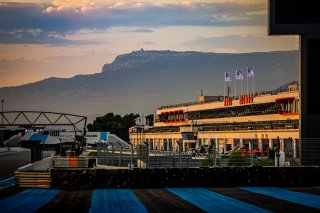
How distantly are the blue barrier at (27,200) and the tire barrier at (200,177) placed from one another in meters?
2.18

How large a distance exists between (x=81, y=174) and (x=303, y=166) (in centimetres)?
1025

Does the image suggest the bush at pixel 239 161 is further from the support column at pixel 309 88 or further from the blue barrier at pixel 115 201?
the blue barrier at pixel 115 201

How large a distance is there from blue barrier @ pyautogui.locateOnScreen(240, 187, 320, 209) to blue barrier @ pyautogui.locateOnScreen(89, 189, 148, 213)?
546 cm

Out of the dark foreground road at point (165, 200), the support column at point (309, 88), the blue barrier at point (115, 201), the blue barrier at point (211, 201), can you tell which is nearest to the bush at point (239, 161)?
the dark foreground road at point (165, 200)

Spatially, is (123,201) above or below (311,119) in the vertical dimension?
below

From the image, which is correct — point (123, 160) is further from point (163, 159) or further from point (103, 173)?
point (103, 173)

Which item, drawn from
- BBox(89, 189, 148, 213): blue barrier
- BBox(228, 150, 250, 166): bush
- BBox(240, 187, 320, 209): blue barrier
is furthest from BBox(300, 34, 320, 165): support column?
BBox(89, 189, 148, 213): blue barrier

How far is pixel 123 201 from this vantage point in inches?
1046

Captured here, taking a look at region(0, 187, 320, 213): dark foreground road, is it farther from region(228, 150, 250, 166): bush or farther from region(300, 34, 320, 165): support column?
region(300, 34, 320, 165): support column

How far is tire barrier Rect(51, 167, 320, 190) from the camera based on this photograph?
33.7 m

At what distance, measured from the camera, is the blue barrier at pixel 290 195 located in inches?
1003

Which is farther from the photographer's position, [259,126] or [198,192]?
[259,126]

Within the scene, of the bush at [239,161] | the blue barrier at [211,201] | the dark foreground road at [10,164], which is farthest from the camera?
the dark foreground road at [10,164]

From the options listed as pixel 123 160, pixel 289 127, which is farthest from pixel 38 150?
pixel 289 127
